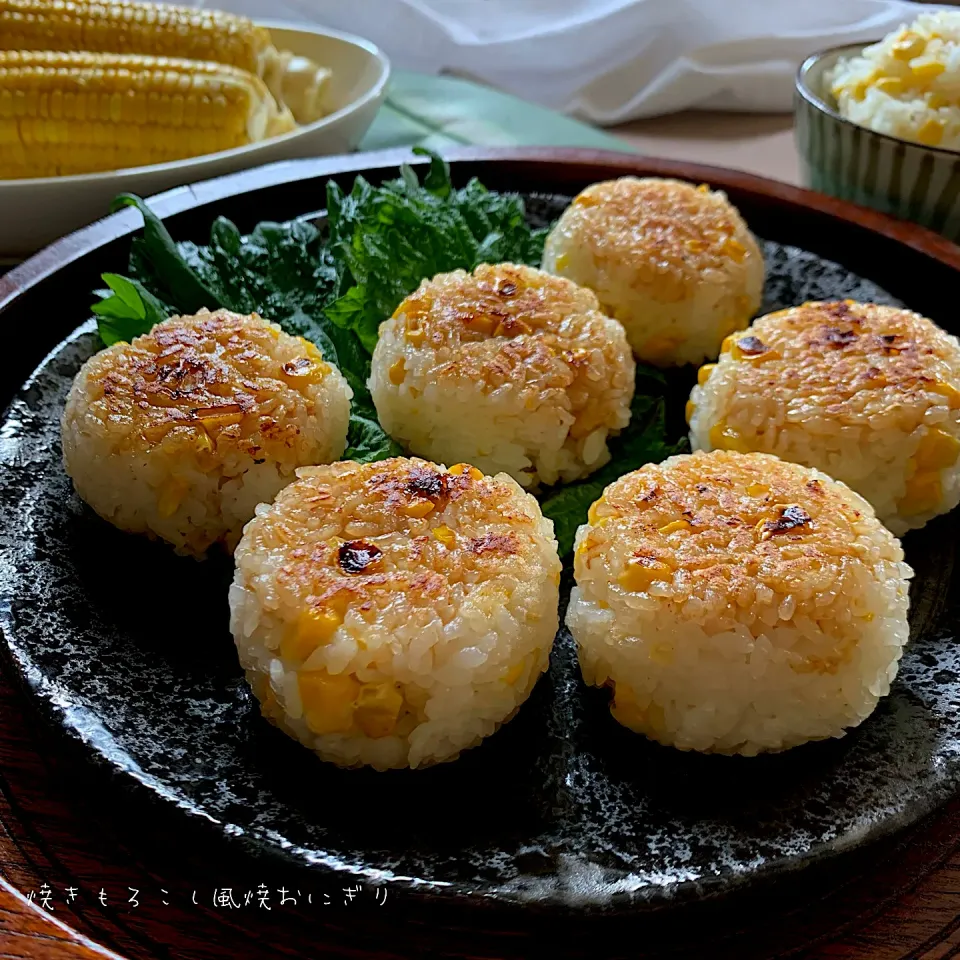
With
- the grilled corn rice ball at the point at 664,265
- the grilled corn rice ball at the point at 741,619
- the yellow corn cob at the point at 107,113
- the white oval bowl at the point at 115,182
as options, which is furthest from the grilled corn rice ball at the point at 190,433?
the yellow corn cob at the point at 107,113

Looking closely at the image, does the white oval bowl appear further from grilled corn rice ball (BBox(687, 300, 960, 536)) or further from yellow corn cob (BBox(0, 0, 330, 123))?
grilled corn rice ball (BBox(687, 300, 960, 536))

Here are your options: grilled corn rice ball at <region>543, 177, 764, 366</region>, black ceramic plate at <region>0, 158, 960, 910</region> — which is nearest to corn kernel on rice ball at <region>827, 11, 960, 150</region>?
grilled corn rice ball at <region>543, 177, 764, 366</region>

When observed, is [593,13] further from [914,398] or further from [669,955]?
[669,955]

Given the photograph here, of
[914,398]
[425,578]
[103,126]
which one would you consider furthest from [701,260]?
[103,126]

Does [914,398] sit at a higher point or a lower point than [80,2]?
lower

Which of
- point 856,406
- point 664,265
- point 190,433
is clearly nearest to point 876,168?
point 664,265

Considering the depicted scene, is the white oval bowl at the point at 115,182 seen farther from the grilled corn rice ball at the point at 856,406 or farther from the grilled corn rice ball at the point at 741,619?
the grilled corn rice ball at the point at 741,619
